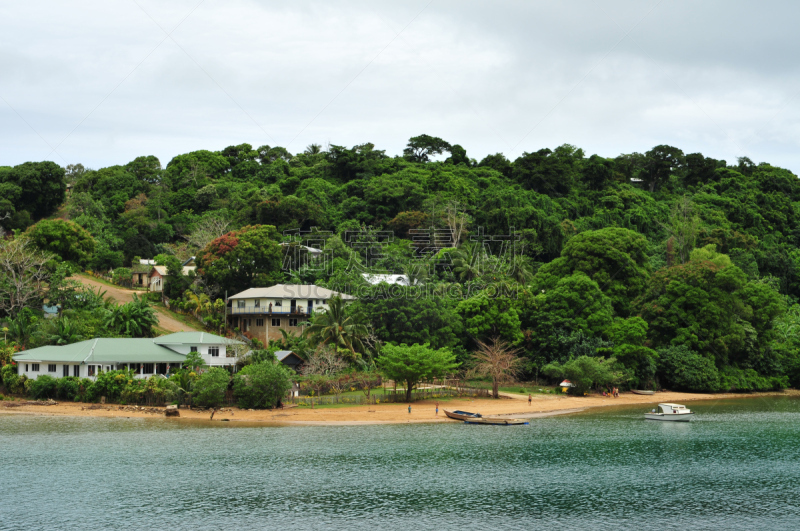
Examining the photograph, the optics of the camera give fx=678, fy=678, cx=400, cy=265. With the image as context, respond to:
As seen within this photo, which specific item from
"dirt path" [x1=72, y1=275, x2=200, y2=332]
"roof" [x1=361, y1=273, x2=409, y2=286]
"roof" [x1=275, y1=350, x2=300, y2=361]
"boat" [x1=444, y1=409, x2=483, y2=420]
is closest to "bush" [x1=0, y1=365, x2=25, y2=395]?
"dirt path" [x1=72, y1=275, x2=200, y2=332]

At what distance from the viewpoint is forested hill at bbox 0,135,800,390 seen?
64.1 metres

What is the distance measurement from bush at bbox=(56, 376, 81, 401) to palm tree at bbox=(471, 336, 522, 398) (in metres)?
31.2

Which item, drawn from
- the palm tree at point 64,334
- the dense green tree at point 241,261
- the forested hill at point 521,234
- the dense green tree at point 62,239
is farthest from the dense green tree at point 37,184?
the palm tree at point 64,334

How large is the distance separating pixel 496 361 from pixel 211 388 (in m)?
22.9

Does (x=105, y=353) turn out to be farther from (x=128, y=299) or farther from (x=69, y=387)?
(x=128, y=299)

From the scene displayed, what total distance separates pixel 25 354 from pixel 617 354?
48.8m

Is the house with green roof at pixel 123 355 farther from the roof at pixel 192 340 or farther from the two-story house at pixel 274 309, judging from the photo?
the two-story house at pixel 274 309

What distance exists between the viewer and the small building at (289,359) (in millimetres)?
53969

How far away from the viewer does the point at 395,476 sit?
3253cm

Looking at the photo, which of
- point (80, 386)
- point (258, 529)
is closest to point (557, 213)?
point (80, 386)

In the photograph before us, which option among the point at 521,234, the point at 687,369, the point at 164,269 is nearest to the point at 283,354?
the point at 164,269

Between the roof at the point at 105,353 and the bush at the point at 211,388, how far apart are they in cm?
537

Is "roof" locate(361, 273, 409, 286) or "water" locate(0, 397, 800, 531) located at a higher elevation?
"roof" locate(361, 273, 409, 286)

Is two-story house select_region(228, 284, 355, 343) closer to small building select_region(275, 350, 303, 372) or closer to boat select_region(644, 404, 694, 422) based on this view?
small building select_region(275, 350, 303, 372)
